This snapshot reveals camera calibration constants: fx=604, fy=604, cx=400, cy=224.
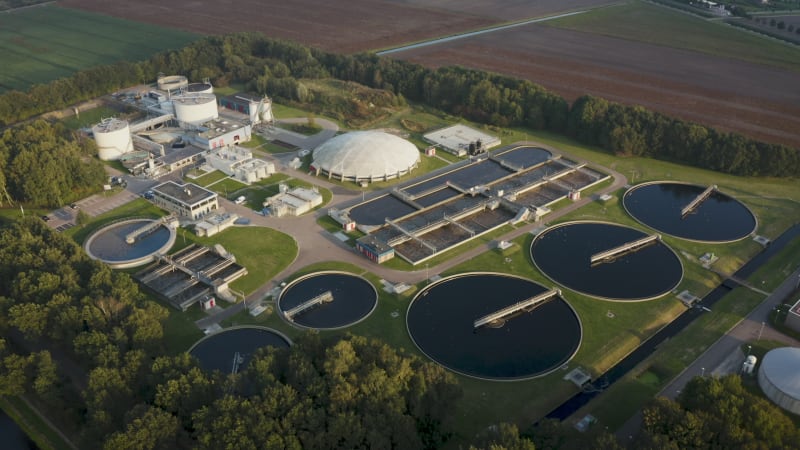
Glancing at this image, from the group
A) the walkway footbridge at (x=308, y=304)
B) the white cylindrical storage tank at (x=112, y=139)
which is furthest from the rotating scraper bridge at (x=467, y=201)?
the white cylindrical storage tank at (x=112, y=139)

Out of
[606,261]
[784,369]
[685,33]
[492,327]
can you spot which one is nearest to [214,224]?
[492,327]

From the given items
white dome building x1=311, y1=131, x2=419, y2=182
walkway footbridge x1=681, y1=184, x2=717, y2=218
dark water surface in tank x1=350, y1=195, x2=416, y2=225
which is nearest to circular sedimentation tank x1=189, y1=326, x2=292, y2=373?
dark water surface in tank x1=350, y1=195, x2=416, y2=225

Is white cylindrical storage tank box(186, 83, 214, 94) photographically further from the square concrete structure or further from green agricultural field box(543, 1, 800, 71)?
green agricultural field box(543, 1, 800, 71)

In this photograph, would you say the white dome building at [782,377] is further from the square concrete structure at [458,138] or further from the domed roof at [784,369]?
the square concrete structure at [458,138]

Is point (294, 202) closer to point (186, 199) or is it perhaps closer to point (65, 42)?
point (186, 199)

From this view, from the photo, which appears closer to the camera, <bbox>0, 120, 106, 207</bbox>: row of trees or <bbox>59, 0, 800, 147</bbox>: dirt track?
<bbox>0, 120, 106, 207</bbox>: row of trees

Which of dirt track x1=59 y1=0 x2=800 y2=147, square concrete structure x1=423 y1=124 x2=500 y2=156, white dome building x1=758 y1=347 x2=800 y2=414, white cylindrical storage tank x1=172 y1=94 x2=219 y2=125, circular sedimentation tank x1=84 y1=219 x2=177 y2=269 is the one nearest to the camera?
white dome building x1=758 y1=347 x2=800 y2=414
